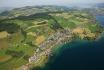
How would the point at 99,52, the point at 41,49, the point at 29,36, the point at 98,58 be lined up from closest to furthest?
the point at 98,58
the point at 99,52
the point at 41,49
the point at 29,36

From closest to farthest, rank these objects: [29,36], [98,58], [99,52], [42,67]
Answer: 1. [42,67]
2. [98,58]
3. [99,52]
4. [29,36]

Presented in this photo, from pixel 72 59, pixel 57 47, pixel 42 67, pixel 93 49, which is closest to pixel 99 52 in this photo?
pixel 93 49

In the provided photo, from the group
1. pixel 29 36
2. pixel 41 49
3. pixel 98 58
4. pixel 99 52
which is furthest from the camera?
pixel 29 36

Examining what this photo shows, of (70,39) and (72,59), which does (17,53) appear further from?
(70,39)

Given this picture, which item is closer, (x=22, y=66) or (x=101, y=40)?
(x=22, y=66)

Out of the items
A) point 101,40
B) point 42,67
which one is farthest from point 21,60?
point 101,40

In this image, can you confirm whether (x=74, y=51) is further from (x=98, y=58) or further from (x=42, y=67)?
(x=42, y=67)
